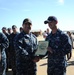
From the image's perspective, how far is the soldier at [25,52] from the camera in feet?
18.5

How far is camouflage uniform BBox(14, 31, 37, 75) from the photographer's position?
18.5 feet

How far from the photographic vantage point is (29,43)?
18.8ft

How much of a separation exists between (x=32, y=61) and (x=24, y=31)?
2.24ft

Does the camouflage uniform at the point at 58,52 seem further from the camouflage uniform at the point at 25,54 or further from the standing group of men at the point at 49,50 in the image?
the camouflage uniform at the point at 25,54

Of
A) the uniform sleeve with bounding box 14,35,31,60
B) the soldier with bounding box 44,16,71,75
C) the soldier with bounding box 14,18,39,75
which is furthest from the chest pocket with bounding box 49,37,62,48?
the uniform sleeve with bounding box 14,35,31,60

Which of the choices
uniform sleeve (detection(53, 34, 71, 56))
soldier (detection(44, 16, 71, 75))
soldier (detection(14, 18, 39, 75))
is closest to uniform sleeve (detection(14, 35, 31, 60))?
soldier (detection(14, 18, 39, 75))

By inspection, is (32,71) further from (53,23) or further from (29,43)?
(53,23)

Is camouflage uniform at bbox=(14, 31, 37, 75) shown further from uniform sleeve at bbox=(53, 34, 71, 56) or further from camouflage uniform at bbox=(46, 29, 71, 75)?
uniform sleeve at bbox=(53, 34, 71, 56)

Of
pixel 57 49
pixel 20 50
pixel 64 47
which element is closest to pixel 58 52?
pixel 57 49

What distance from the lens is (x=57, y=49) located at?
5.61 m

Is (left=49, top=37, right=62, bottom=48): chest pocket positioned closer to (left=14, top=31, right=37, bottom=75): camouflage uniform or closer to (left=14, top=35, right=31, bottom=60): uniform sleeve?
(left=14, top=31, right=37, bottom=75): camouflage uniform

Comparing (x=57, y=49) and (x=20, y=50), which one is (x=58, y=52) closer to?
(x=57, y=49)

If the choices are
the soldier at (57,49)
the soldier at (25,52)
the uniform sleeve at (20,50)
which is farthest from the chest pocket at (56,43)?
the uniform sleeve at (20,50)

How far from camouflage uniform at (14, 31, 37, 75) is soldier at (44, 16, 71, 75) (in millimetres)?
394
